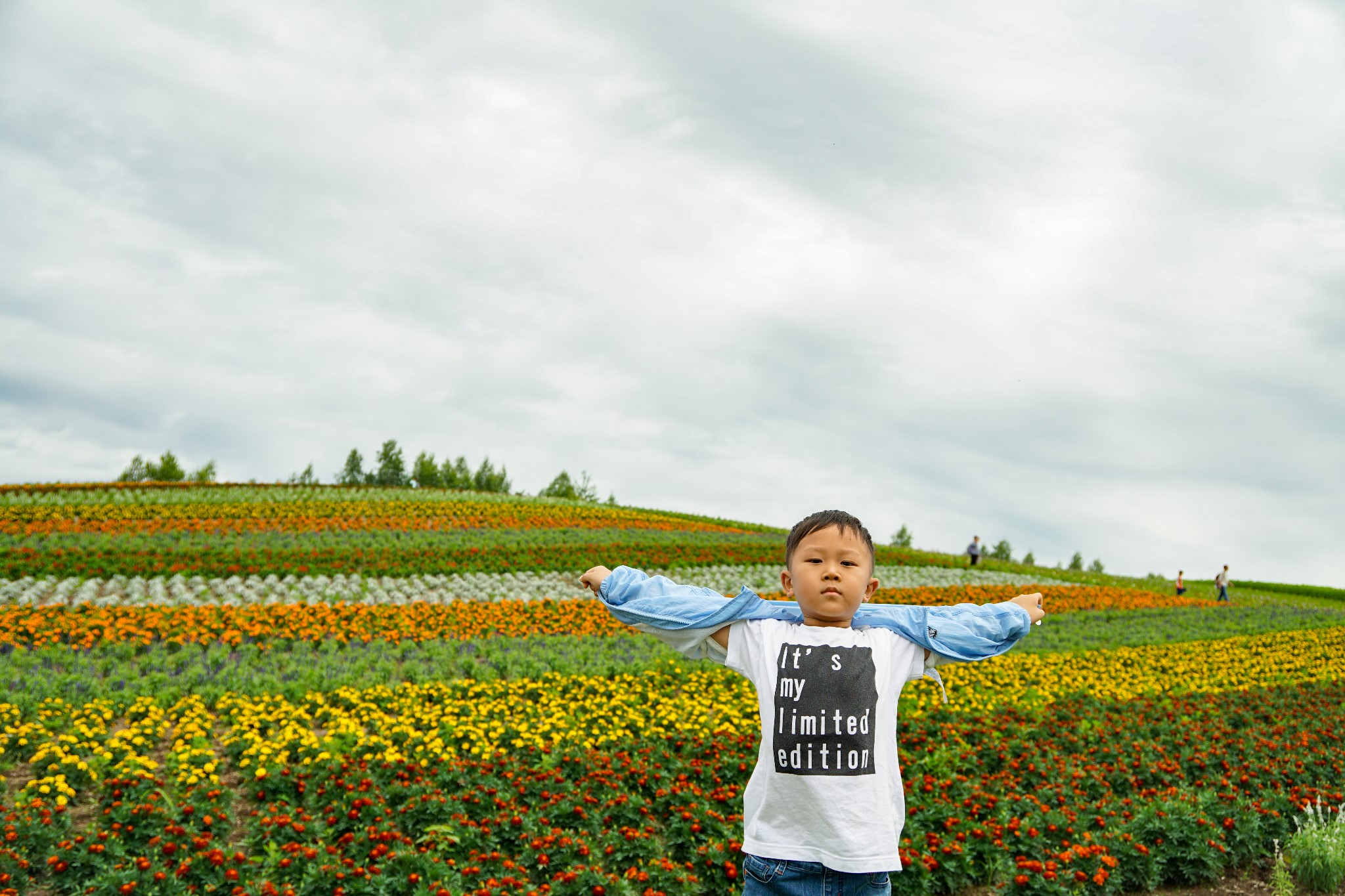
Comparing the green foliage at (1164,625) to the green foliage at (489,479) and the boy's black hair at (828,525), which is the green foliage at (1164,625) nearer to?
the boy's black hair at (828,525)

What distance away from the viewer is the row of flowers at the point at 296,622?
32.9ft

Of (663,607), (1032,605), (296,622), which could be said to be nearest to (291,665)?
(296,622)

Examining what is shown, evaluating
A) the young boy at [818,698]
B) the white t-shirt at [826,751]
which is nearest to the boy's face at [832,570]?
the young boy at [818,698]

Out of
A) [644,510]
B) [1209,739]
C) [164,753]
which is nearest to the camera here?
[164,753]

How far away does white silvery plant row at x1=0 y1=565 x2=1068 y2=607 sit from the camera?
12.7 metres

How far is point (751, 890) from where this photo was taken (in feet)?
7.75

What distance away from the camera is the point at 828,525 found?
237 cm

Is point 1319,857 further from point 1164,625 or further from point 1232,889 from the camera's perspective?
point 1164,625

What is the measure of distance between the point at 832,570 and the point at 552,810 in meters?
3.88

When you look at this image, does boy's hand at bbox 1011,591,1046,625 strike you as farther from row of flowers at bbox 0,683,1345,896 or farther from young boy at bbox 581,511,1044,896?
row of flowers at bbox 0,683,1345,896

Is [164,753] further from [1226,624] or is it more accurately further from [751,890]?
[1226,624]

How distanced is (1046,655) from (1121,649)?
1824 millimetres

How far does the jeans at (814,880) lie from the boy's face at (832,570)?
66 cm

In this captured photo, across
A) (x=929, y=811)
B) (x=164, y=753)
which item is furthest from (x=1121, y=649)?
(x=164, y=753)
